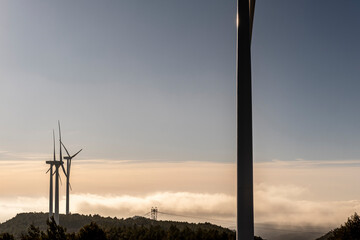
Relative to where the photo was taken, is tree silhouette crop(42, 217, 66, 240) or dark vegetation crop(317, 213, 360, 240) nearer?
tree silhouette crop(42, 217, 66, 240)

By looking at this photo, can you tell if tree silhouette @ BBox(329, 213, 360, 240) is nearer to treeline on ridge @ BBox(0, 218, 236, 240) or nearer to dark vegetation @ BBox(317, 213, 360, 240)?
dark vegetation @ BBox(317, 213, 360, 240)

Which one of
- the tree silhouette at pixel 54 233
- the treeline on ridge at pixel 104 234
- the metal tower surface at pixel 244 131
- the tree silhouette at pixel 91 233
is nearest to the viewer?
the metal tower surface at pixel 244 131

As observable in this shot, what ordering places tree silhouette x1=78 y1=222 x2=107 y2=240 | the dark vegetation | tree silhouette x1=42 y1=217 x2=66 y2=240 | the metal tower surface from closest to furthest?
the metal tower surface
tree silhouette x1=42 y1=217 x2=66 y2=240
tree silhouette x1=78 y1=222 x2=107 y2=240
the dark vegetation

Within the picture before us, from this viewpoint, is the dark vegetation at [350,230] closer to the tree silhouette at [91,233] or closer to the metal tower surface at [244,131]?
the tree silhouette at [91,233]

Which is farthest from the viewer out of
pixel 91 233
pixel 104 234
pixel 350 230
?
pixel 350 230

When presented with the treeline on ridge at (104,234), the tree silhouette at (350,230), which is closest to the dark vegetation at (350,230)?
the tree silhouette at (350,230)

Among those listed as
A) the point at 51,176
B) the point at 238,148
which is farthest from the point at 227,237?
the point at 238,148

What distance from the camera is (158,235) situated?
10062 centimetres

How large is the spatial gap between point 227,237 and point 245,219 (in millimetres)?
75158

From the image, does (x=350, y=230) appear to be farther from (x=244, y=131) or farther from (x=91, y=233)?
(x=244, y=131)

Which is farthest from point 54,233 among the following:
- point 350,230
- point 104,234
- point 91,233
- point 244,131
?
point 350,230

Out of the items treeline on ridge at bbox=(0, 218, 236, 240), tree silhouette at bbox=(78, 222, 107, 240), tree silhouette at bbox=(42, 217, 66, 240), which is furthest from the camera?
tree silhouette at bbox=(78, 222, 107, 240)

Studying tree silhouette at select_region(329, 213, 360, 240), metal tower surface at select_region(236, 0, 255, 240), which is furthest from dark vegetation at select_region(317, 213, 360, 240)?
metal tower surface at select_region(236, 0, 255, 240)

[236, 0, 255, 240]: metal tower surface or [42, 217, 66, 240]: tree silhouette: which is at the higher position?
[236, 0, 255, 240]: metal tower surface
